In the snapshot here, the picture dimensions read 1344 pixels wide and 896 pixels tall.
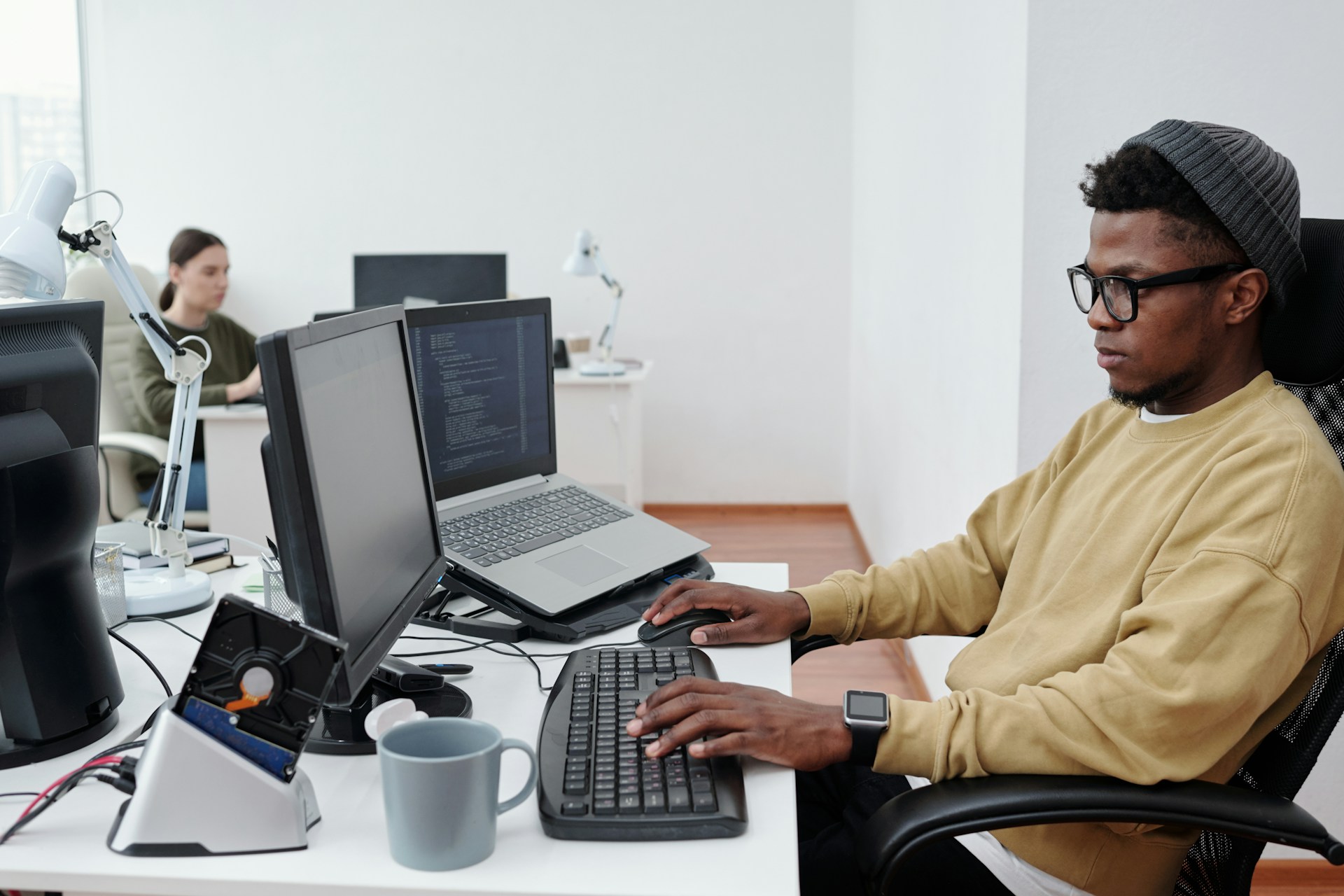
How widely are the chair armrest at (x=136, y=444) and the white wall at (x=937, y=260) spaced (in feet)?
6.89

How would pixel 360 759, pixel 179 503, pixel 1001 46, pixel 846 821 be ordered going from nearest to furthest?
pixel 360 759, pixel 846 821, pixel 179 503, pixel 1001 46

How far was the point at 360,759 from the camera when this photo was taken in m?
0.95

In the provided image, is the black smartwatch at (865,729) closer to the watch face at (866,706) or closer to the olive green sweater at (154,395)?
the watch face at (866,706)

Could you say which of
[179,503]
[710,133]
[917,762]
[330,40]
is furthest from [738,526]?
[917,762]

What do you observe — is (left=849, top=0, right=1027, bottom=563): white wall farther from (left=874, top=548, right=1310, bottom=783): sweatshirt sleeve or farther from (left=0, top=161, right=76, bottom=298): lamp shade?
(left=0, top=161, right=76, bottom=298): lamp shade

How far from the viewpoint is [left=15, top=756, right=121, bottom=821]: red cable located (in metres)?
0.84

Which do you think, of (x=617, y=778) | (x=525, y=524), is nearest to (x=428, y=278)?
(x=525, y=524)

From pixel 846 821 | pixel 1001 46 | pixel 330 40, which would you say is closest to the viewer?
pixel 846 821

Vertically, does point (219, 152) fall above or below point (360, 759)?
above

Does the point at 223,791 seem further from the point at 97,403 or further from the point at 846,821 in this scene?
the point at 846,821

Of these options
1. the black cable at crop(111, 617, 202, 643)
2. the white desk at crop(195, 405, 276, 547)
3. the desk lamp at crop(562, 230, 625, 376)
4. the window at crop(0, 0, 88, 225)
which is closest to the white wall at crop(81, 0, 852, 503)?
the window at crop(0, 0, 88, 225)

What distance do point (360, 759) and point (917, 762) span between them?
0.50m

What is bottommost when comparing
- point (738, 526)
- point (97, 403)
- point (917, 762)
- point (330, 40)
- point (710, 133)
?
point (738, 526)

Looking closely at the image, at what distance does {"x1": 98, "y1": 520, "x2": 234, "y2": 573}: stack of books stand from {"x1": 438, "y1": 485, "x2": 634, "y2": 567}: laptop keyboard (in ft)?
1.30
